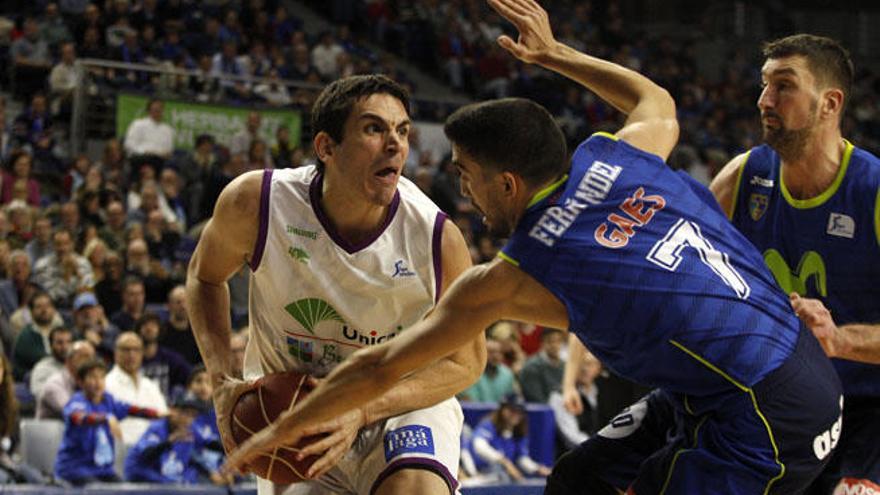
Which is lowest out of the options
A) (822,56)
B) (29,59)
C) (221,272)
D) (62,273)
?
(62,273)

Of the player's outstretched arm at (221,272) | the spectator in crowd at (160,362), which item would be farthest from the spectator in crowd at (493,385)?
the player's outstretched arm at (221,272)

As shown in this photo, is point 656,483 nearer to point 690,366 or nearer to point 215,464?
point 690,366

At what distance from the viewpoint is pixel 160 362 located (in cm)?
1019

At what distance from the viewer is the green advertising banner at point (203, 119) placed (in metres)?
14.2

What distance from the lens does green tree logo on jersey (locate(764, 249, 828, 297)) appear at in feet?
14.5

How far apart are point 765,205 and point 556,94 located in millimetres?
16062

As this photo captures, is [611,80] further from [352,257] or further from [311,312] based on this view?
[311,312]

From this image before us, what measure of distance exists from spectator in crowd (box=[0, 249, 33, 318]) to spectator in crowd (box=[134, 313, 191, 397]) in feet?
3.55

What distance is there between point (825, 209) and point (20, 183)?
9483 millimetres

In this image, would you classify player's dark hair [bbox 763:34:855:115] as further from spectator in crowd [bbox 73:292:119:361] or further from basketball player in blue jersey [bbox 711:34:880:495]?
spectator in crowd [bbox 73:292:119:361]

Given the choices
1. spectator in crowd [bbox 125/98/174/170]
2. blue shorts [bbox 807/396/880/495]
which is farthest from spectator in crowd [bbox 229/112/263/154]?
blue shorts [bbox 807/396/880/495]

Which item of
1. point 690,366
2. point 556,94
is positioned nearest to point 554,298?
point 690,366

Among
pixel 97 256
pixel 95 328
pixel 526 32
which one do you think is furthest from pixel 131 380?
pixel 526 32

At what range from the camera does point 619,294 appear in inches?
135
